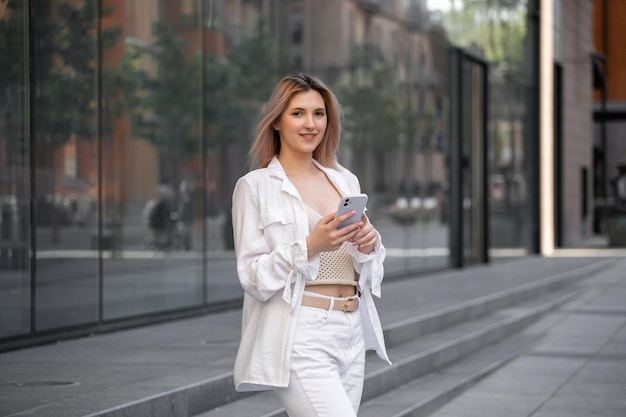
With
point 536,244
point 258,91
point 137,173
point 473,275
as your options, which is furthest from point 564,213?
point 137,173

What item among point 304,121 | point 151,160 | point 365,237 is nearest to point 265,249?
point 365,237

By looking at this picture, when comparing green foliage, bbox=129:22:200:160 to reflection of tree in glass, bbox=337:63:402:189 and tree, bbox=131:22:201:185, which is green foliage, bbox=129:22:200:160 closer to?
tree, bbox=131:22:201:185

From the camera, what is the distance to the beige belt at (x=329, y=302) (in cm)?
397

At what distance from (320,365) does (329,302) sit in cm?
22

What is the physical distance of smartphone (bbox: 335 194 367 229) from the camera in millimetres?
3713

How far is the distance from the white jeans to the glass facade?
19.1 ft

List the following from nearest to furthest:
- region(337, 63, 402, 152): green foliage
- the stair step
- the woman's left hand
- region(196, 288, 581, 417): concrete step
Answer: the woman's left hand < region(196, 288, 581, 417): concrete step < the stair step < region(337, 63, 402, 152): green foliage

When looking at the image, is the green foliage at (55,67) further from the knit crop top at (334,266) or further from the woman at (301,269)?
the knit crop top at (334,266)

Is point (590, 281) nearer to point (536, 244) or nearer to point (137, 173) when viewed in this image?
point (536, 244)

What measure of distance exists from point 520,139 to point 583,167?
37.1ft

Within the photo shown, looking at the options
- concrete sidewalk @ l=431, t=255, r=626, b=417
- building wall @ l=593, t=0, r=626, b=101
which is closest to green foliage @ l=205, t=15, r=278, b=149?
concrete sidewalk @ l=431, t=255, r=626, b=417

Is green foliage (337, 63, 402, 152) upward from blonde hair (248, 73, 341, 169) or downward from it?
upward

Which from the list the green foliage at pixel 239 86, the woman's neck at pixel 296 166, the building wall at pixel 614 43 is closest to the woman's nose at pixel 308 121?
the woman's neck at pixel 296 166

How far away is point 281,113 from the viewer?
411cm
